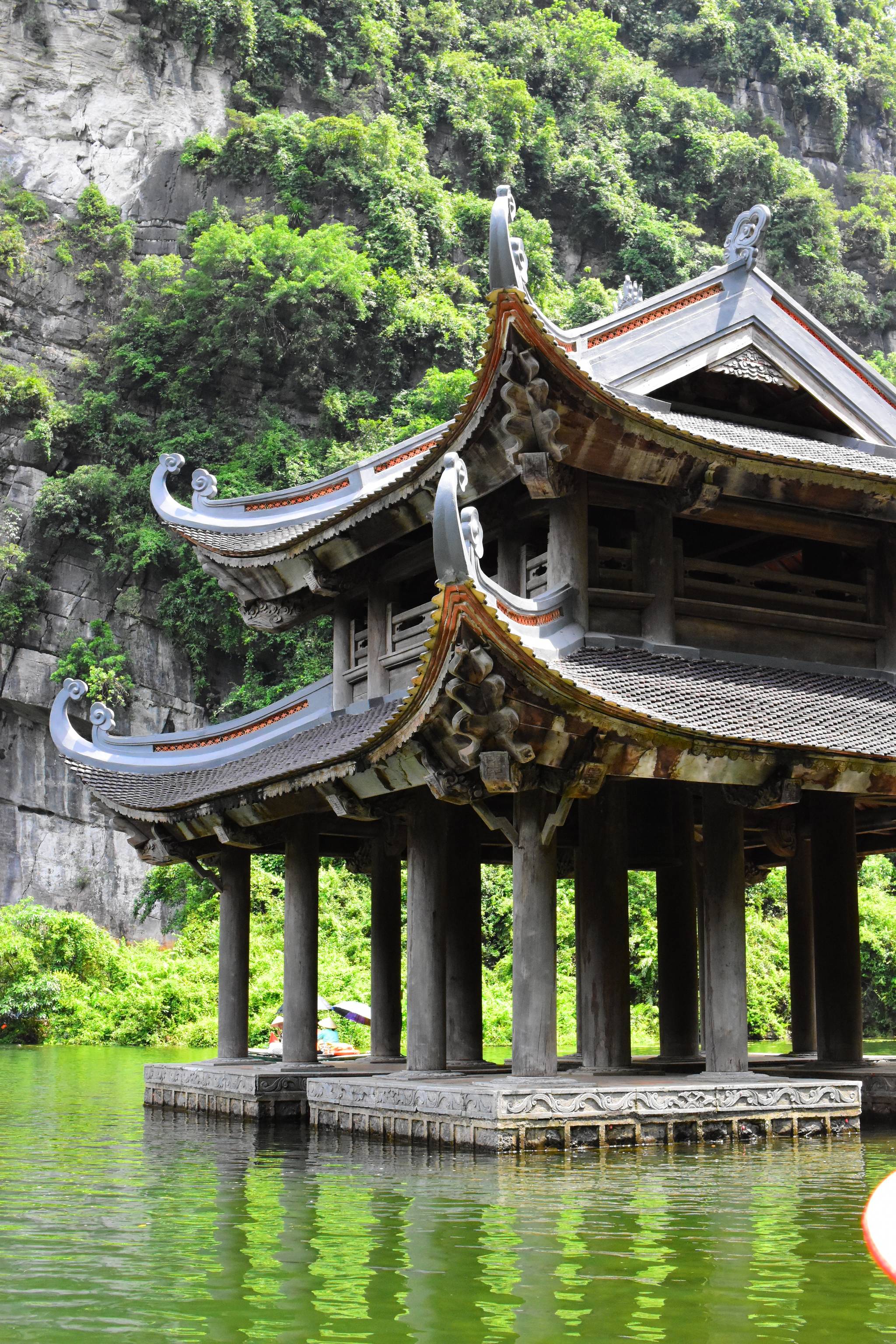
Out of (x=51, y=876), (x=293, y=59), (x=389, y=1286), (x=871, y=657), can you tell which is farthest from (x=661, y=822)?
(x=293, y=59)

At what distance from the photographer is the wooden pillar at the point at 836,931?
15945mm

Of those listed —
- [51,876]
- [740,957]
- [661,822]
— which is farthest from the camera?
[51,876]

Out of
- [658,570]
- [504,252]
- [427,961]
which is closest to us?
[504,252]

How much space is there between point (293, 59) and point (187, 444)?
17.9 metres

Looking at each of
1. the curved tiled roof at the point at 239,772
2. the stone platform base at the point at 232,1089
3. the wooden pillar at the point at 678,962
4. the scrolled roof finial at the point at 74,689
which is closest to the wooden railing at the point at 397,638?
the curved tiled roof at the point at 239,772

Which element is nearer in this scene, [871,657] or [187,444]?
[871,657]

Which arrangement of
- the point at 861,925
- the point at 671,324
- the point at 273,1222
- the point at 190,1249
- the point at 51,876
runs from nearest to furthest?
the point at 190,1249, the point at 273,1222, the point at 671,324, the point at 861,925, the point at 51,876

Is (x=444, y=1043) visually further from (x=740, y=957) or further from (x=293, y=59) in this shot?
(x=293, y=59)

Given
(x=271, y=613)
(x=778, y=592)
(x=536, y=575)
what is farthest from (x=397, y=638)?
(x=778, y=592)

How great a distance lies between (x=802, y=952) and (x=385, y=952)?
5.56m

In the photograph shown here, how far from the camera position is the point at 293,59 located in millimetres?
57062

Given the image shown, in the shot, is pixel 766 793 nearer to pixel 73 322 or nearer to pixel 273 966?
pixel 273 966

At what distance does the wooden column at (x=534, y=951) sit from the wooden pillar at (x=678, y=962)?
5418 mm

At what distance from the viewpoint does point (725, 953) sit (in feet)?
43.9
